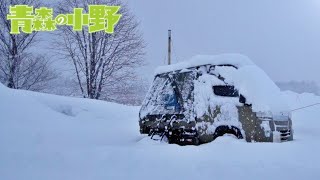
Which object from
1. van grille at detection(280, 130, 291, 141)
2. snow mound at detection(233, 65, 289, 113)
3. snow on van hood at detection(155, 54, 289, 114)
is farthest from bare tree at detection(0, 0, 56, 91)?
van grille at detection(280, 130, 291, 141)

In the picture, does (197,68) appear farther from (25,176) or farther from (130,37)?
(130,37)

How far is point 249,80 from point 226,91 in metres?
0.46

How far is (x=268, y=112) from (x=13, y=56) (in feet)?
91.5

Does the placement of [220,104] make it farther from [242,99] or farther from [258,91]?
[258,91]

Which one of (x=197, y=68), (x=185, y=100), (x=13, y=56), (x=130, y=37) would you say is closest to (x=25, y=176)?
(x=185, y=100)

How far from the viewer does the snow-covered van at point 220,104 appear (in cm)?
652

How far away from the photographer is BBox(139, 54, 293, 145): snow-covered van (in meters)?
6.52

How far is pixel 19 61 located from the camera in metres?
30.7

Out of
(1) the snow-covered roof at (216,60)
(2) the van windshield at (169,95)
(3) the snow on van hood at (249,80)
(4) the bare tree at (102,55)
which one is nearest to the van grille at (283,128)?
(3) the snow on van hood at (249,80)

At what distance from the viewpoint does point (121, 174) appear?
4.59 m

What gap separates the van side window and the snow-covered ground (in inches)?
32.2

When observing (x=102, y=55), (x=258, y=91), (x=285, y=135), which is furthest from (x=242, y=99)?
(x=102, y=55)

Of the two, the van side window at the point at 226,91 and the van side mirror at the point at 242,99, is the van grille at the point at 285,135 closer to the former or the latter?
the van side mirror at the point at 242,99

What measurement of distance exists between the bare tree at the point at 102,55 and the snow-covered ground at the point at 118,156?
20794mm
